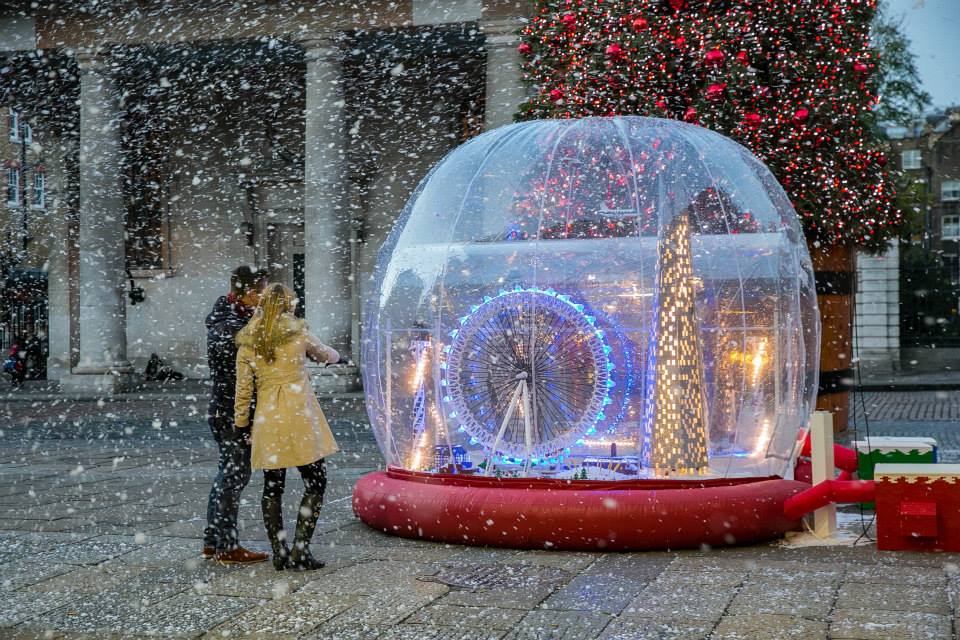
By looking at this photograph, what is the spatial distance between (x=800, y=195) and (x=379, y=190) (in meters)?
19.0

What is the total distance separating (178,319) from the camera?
31453 millimetres

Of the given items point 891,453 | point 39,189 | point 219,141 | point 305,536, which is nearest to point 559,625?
point 305,536

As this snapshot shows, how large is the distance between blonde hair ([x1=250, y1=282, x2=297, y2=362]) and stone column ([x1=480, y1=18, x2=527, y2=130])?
55.7ft

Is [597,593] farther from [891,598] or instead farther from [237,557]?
[237,557]

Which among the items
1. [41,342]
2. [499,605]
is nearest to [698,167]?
[499,605]

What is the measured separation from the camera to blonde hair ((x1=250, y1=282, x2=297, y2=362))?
657 cm

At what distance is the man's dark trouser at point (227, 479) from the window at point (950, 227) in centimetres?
5754

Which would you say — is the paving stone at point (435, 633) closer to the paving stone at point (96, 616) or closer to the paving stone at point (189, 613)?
the paving stone at point (189, 613)

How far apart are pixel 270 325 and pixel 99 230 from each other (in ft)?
67.9

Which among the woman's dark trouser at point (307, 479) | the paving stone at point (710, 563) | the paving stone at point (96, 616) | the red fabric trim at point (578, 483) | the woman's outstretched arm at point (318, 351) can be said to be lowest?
the paving stone at point (710, 563)

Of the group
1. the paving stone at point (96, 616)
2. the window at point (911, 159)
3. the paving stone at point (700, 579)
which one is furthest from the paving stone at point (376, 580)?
the window at point (911, 159)

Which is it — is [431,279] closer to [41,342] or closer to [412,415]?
[412,415]

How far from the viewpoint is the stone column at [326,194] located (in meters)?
24.9

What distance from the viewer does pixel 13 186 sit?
3531 cm
